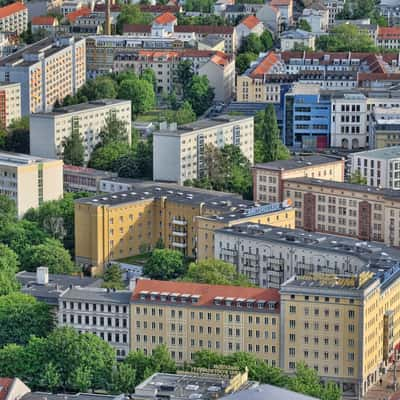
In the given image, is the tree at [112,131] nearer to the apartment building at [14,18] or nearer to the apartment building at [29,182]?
the apartment building at [29,182]

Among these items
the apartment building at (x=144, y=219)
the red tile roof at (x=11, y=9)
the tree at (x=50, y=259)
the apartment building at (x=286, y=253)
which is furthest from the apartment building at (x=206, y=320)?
the red tile roof at (x=11, y=9)

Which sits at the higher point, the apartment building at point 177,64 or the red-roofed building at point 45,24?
the red-roofed building at point 45,24

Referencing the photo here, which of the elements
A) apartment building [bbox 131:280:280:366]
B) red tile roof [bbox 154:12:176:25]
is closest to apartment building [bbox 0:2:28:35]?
red tile roof [bbox 154:12:176:25]

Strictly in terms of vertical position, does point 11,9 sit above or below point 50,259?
above

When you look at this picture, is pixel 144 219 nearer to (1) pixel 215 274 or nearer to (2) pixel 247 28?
(1) pixel 215 274

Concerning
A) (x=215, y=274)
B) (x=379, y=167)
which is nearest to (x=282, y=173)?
(x=379, y=167)

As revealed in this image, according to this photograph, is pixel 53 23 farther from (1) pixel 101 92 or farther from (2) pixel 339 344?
(2) pixel 339 344

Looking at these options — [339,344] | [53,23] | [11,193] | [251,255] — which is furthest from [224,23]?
[339,344]
